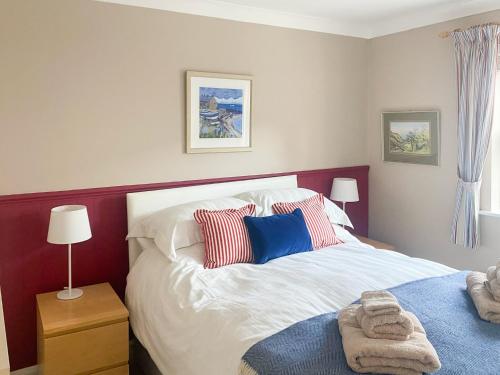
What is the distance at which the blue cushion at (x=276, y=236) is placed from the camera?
287 centimetres

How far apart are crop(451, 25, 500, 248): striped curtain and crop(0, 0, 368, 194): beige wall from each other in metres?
1.13

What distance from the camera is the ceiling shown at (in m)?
3.30

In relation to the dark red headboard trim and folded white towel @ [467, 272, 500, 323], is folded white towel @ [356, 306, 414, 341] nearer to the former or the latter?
folded white towel @ [467, 272, 500, 323]

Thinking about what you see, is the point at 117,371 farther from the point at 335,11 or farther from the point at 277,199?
the point at 335,11

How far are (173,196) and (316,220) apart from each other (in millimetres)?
1036

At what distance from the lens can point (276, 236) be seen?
2.91m

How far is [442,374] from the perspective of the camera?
5.23 ft

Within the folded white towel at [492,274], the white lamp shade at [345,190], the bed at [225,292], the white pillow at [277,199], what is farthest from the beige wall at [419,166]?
the folded white towel at [492,274]

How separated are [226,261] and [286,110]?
5.22 feet

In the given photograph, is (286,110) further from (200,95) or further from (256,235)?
(256,235)

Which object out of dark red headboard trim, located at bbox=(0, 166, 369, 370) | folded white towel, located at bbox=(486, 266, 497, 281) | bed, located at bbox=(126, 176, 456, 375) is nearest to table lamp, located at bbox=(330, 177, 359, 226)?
bed, located at bbox=(126, 176, 456, 375)

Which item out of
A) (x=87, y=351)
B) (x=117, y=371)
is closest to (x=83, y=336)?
(x=87, y=351)

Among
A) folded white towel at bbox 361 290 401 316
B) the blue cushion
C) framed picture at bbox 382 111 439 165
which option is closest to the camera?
folded white towel at bbox 361 290 401 316

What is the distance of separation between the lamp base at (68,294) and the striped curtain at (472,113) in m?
2.77
